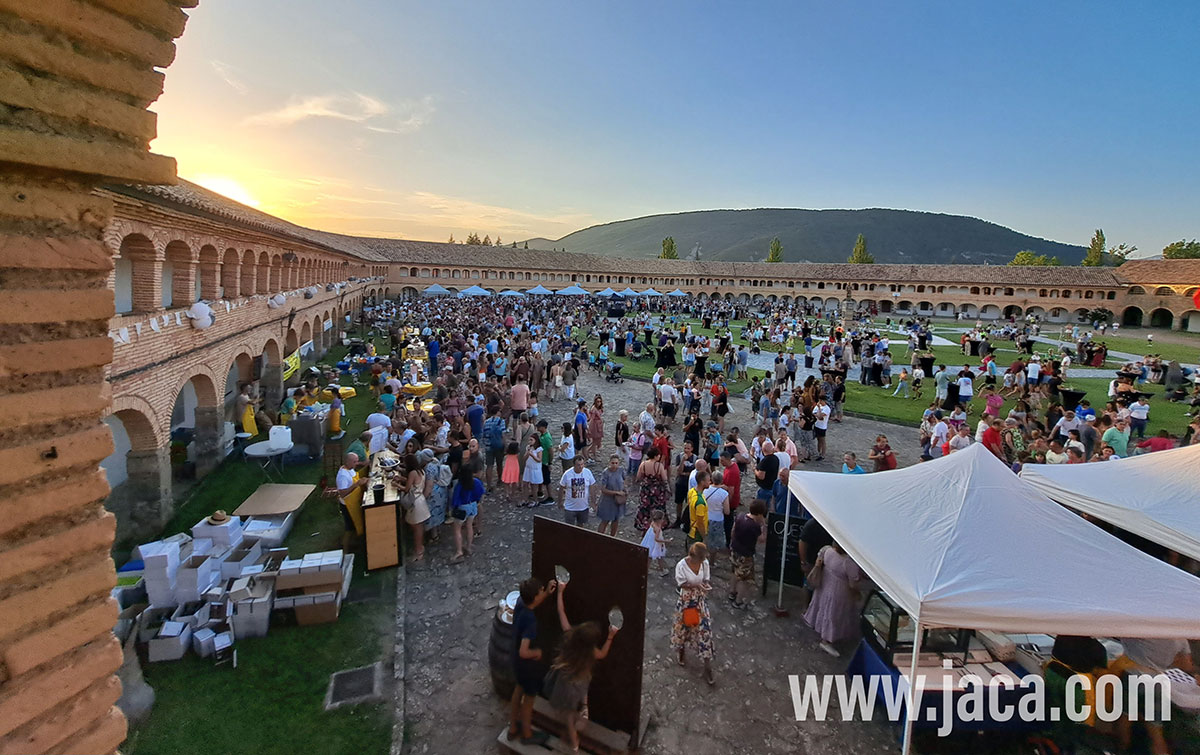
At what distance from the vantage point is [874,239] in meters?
171

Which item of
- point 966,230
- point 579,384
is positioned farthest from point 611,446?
point 966,230

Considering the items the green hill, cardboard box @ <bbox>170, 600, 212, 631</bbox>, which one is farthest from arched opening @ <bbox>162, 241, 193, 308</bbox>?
the green hill

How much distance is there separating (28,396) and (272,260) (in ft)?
57.7

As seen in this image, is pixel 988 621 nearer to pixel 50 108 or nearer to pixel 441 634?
pixel 441 634

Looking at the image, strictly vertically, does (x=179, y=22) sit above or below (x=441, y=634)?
above

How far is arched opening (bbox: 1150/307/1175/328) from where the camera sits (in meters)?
53.3

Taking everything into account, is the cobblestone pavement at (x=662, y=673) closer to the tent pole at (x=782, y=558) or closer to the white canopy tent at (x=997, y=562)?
the tent pole at (x=782, y=558)

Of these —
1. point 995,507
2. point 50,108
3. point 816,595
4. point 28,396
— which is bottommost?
point 816,595

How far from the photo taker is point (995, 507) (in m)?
5.55

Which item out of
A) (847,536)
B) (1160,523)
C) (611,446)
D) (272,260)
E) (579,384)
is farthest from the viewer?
(579,384)

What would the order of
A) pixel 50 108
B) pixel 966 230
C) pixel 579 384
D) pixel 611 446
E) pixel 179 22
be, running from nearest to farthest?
pixel 50 108 < pixel 179 22 < pixel 611 446 < pixel 579 384 < pixel 966 230

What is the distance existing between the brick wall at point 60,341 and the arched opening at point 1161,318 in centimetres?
7382

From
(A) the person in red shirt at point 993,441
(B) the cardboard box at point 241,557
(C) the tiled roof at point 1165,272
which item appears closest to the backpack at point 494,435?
(B) the cardboard box at point 241,557

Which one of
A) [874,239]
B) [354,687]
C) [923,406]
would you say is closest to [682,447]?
[354,687]
